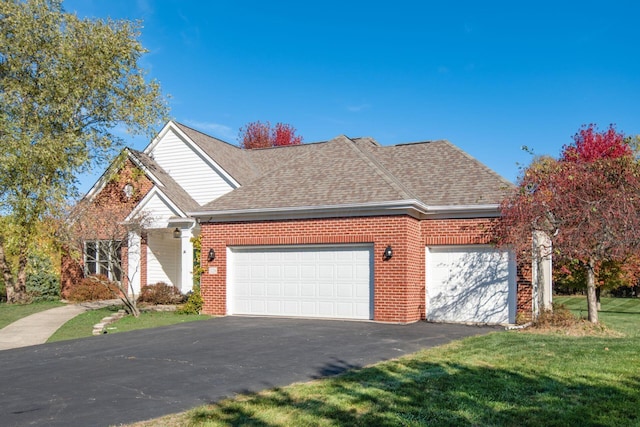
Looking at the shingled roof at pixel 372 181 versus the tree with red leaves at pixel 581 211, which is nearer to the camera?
the tree with red leaves at pixel 581 211

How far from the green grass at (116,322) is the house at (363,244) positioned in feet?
4.69

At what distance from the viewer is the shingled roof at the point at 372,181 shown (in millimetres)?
16812

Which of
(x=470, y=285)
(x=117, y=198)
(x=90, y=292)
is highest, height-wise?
(x=117, y=198)

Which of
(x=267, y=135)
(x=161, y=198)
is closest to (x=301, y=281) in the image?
(x=161, y=198)

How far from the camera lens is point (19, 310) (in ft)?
67.9

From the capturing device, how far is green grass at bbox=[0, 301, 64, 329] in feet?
59.8

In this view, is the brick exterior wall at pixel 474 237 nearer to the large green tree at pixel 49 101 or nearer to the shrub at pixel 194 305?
the shrub at pixel 194 305

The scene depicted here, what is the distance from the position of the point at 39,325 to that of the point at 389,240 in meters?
10.4

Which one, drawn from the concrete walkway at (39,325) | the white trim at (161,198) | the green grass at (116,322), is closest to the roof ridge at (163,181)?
the white trim at (161,198)

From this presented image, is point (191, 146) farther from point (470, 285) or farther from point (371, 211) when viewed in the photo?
point (470, 285)

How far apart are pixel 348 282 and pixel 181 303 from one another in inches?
278

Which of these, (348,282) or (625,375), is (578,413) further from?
(348,282)

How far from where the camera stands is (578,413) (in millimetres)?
6336

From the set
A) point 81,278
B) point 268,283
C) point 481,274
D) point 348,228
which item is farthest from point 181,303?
point 481,274
